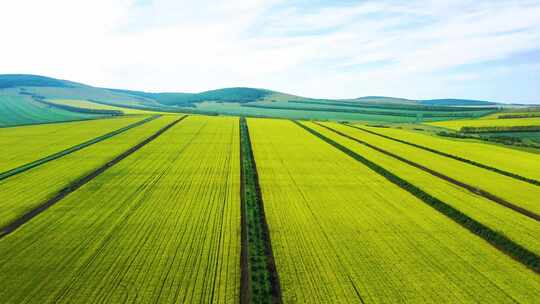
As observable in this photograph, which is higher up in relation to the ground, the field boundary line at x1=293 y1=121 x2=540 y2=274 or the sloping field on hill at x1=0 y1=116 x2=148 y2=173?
the sloping field on hill at x1=0 y1=116 x2=148 y2=173

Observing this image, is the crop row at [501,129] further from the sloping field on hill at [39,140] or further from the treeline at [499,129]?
the sloping field on hill at [39,140]

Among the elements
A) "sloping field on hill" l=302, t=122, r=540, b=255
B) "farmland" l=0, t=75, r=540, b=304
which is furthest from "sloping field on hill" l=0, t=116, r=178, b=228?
"sloping field on hill" l=302, t=122, r=540, b=255

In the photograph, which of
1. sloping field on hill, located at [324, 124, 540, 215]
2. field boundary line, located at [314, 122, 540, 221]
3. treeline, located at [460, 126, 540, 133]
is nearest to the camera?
field boundary line, located at [314, 122, 540, 221]

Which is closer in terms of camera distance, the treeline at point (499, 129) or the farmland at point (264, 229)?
the farmland at point (264, 229)

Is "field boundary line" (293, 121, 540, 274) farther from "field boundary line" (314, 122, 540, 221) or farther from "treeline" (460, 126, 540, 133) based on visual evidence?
"treeline" (460, 126, 540, 133)

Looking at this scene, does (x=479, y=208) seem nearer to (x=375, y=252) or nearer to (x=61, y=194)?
(x=375, y=252)

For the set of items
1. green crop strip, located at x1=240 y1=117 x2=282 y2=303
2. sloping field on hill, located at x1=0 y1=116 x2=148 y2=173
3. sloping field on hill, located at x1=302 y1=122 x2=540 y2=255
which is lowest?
green crop strip, located at x1=240 y1=117 x2=282 y2=303

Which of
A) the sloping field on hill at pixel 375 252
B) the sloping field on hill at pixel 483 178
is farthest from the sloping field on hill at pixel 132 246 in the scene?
the sloping field on hill at pixel 483 178

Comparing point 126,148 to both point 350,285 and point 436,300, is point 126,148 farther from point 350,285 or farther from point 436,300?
point 436,300

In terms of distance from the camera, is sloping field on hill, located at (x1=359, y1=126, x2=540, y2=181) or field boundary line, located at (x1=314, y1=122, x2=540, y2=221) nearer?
field boundary line, located at (x1=314, y1=122, x2=540, y2=221)
